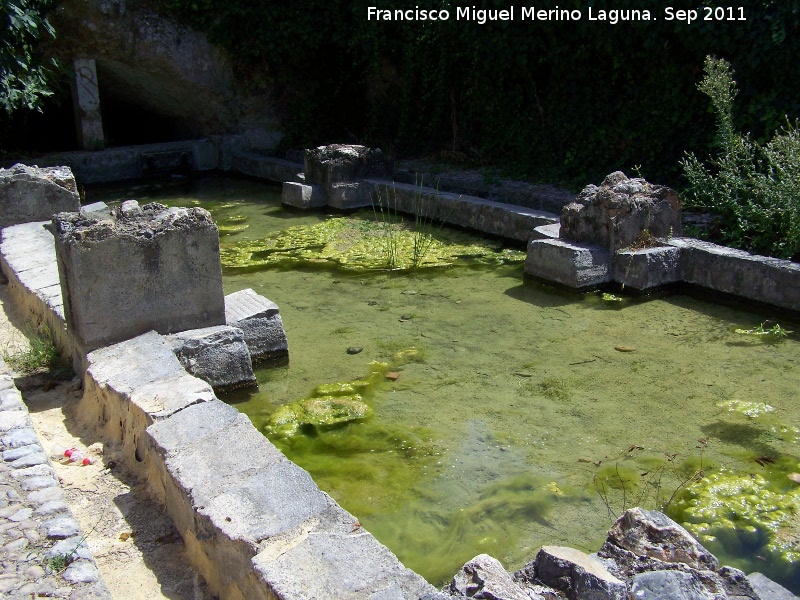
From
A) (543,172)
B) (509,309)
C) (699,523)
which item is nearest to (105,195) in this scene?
(543,172)

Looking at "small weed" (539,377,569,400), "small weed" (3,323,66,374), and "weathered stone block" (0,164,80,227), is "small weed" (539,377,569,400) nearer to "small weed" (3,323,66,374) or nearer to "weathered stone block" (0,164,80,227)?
"small weed" (3,323,66,374)

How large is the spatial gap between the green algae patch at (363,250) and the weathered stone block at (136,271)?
282 centimetres

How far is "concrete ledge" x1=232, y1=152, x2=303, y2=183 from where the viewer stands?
1165 centimetres

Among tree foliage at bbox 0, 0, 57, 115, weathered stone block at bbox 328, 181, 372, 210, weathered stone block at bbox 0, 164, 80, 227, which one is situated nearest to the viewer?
weathered stone block at bbox 0, 164, 80, 227

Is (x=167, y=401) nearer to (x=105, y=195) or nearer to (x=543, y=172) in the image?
(x=543, y=172)

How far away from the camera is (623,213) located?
6680 millimetres

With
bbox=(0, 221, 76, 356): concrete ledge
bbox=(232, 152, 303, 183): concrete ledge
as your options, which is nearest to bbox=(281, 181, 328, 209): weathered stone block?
bbox=(232, 152, 303, 183): concrete ledge

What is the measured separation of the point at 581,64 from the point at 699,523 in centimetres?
764

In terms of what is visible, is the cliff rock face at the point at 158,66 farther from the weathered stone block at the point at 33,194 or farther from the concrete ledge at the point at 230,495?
the concrete ledge at the point at 230,495

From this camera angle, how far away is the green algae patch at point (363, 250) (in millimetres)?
7641

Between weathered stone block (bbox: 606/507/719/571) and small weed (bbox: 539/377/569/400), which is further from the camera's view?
small weed (bbox: 539/377/569/400)

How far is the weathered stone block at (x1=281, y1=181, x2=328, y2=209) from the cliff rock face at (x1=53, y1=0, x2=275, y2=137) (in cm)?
365

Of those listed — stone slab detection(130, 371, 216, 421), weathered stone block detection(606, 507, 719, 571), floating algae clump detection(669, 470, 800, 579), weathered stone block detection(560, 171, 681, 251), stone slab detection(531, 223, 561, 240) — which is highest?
weathered stone block detection(560, 171, 681, 251)

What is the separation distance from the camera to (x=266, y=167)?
1216 cm
